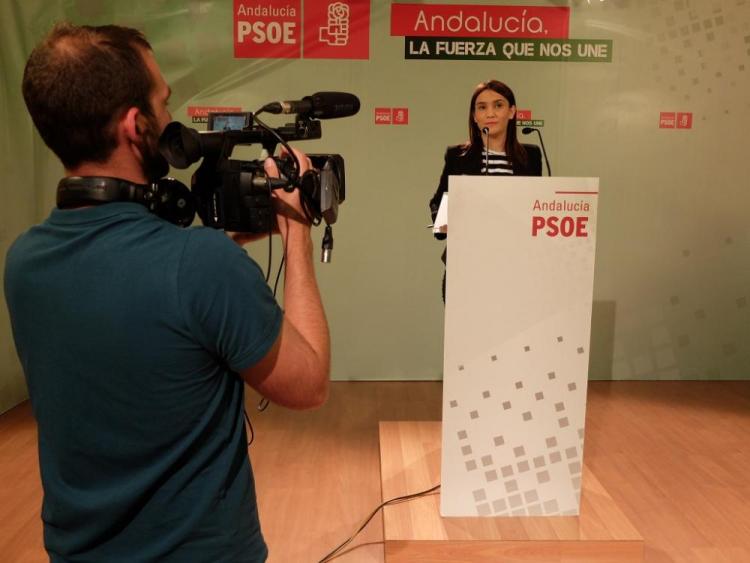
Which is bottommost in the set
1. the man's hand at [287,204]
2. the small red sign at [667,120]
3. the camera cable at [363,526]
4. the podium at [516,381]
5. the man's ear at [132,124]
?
the camera cable at [363,526]

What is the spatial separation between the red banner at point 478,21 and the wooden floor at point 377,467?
212 cm

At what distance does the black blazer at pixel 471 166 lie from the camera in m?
3.74

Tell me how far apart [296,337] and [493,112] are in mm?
3142

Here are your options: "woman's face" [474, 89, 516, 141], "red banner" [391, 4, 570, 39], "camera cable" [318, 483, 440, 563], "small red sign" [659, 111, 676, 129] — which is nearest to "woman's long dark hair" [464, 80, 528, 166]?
"woman's face" [474, 89, 516, 141]

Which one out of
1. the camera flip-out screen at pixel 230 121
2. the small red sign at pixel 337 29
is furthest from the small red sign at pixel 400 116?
the camera flip-out screen at pixel 230 121

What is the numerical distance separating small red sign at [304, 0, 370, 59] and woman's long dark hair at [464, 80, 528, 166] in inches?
29.0

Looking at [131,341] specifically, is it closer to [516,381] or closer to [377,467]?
[516,381]

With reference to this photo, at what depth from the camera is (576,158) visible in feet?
13.6

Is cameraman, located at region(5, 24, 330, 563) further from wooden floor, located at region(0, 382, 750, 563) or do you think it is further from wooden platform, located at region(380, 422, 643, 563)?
wooden floor, located at region(0, 382, 750, 563)

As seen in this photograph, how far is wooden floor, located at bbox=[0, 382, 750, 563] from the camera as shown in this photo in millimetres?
2338

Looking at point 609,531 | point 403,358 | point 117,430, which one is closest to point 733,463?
point 609,531

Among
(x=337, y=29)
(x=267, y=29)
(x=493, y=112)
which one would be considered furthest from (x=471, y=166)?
(x=267, y=29)

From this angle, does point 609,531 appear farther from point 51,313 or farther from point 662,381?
point 662,381

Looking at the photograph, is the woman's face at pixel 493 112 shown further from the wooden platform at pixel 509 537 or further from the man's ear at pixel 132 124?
the man's ear at pixel 132 124
